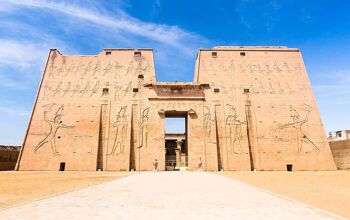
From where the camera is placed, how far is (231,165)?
70.8 feet

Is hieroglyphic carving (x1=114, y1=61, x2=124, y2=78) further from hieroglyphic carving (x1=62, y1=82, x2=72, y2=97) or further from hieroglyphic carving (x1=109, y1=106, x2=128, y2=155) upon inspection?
hieroglyphic carving (x1=62, y1=82, x2=72, y2=97)

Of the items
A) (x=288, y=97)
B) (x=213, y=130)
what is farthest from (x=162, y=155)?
(x=288, y=97)

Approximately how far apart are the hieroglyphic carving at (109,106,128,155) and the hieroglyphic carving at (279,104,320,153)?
13313 millimetres

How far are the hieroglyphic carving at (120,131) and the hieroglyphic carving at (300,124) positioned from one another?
43.7ft

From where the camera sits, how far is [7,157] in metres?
23.6

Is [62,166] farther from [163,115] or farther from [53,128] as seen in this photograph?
[163,115]

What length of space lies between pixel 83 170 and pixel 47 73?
9.79 m

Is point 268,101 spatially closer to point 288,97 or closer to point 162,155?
point 288,97

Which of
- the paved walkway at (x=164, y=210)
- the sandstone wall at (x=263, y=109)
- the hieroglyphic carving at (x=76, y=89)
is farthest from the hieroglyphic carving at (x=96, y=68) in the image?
the paved walkway at (x=164, y=210)

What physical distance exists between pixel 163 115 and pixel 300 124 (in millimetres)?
11911

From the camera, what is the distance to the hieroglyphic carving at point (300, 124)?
22.5 m

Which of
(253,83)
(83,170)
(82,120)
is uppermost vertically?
(253,83)

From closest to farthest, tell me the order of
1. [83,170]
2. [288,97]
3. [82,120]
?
[83,170] → [82,120] → [288,97]

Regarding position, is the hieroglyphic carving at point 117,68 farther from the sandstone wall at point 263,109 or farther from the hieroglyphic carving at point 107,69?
the sandstone wall at point 263,109
